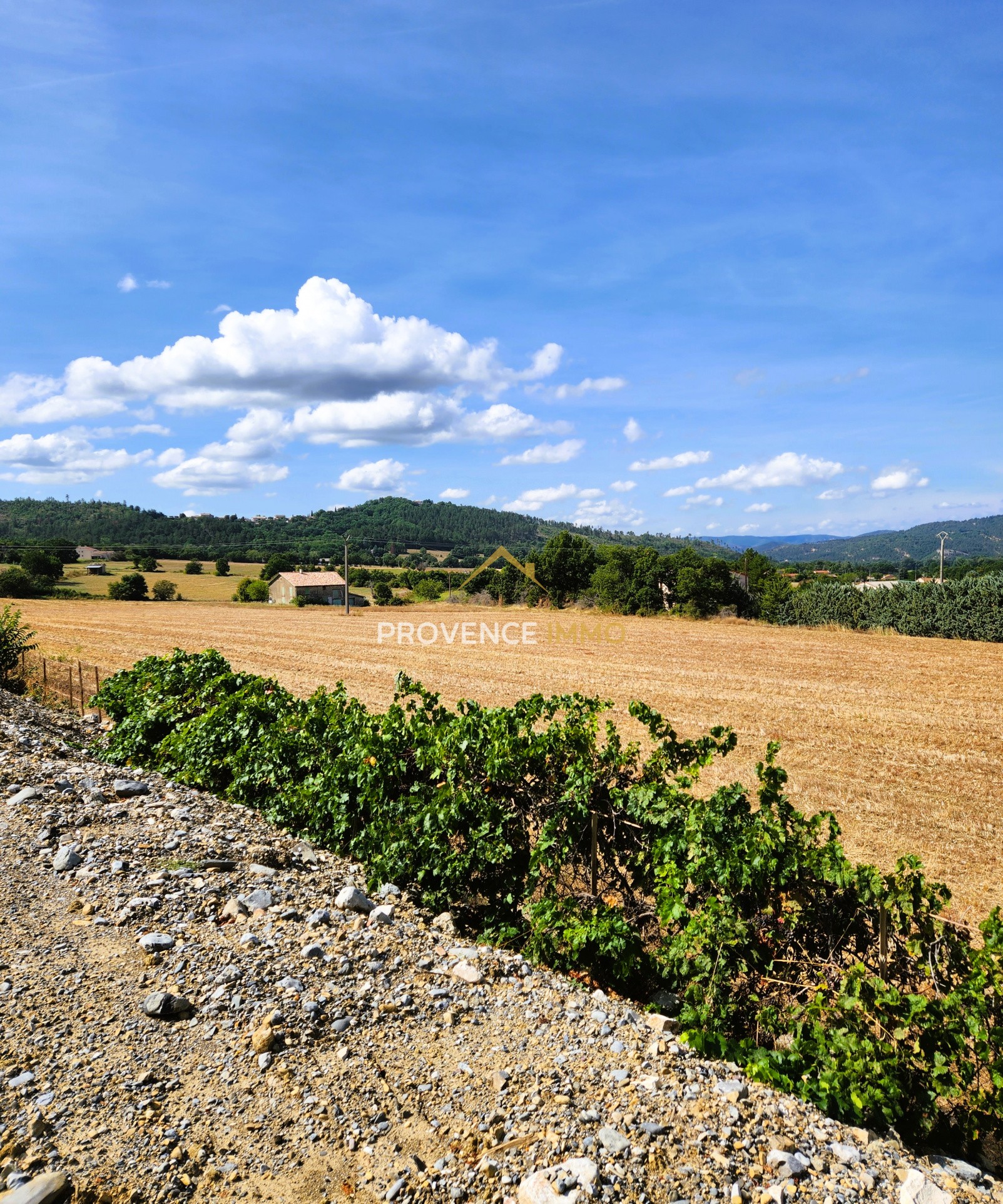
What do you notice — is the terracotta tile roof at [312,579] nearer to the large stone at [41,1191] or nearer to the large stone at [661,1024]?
the large stone at [661,1024]

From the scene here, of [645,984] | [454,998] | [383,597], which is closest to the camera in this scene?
[454,998]

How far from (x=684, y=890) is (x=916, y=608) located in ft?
121

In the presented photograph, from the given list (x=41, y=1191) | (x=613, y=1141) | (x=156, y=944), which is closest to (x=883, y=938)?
(x=613, y=1141)

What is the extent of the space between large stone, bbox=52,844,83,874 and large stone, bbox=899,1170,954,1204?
5.97 metres

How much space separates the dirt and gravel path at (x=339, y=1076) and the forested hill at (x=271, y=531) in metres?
85.3

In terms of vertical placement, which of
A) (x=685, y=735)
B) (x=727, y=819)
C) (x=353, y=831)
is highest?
(x=727, y=819)

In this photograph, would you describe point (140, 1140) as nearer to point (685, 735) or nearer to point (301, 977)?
point (301, 977)

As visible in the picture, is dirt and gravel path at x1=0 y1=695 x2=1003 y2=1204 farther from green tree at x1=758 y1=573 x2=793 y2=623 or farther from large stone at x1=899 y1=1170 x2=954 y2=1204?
green tree at x1=758 y1=573 x2=793 y2=623

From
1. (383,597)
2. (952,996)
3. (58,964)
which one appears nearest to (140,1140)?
(58,964)

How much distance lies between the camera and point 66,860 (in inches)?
233

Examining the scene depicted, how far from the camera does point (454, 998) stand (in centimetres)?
449

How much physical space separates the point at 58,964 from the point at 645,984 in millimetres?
4028

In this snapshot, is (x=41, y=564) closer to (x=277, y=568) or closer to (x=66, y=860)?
(x=277, y=568)

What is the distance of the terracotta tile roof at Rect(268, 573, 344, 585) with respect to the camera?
224 ft
